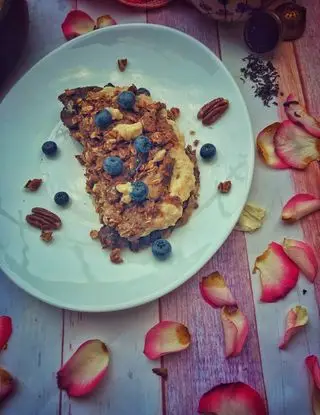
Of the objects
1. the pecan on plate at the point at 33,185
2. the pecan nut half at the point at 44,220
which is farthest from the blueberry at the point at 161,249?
the pecan on plate at the point at 33,185

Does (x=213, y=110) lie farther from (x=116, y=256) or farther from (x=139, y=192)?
(x=116, y=256)

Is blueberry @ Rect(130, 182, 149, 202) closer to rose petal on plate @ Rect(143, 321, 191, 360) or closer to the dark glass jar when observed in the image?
rose petal on plate @ Rect(143, 321, 191, 360)

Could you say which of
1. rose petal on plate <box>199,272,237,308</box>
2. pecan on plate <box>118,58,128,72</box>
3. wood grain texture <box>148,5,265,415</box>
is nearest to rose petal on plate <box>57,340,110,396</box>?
wood grain texture <box>148,5,265,415</box>

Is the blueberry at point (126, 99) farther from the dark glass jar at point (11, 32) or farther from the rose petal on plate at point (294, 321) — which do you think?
the rose petal on plate at point (294, 321)

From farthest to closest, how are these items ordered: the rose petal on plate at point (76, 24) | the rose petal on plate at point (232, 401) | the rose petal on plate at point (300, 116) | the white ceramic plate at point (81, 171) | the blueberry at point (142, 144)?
the rose petal on plate at point (76, 24) → the rose petal on plate at point (300, 116) → the blueberry at point (142, 144) → the white ceramic plate at point (81, 171) → the rose petal on plate at point (232, 401)

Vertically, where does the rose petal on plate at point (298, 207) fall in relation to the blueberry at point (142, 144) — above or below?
below

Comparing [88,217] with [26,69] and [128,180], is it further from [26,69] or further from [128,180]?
[26,69]

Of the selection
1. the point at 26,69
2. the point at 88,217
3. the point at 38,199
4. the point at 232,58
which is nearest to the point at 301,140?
the point at 232,58

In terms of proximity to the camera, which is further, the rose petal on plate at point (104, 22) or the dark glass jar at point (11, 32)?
the rose petal on plate at point (104, 22)
